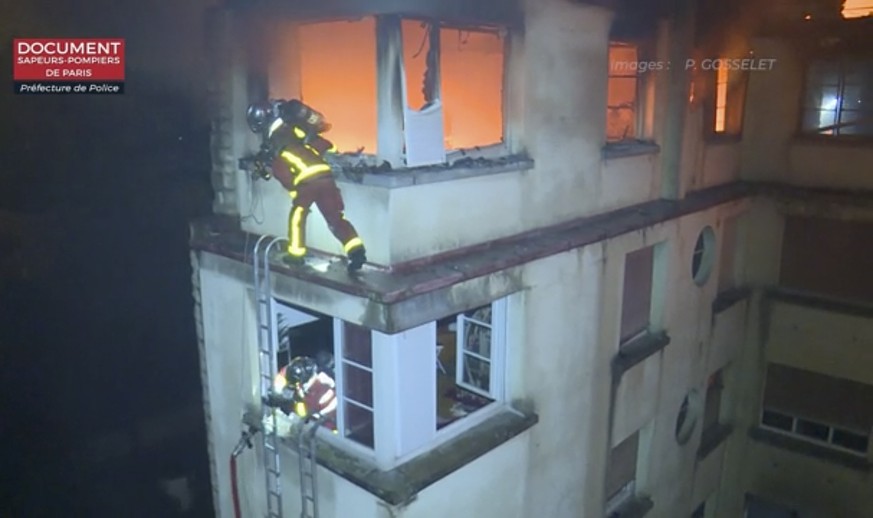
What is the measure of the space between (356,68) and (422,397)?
323 centimetres

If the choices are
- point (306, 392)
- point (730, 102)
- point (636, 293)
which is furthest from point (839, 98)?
point (306, 392)

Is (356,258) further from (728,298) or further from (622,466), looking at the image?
(728,298)

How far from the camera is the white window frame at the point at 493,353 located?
24.9ft

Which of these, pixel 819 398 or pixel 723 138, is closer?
pixel 723 138

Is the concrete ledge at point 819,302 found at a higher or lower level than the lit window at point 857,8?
lower

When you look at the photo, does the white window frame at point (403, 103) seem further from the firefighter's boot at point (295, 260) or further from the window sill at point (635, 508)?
the window sill at point (635, 508)

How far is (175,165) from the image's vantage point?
8.20 meters

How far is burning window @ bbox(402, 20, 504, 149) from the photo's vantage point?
6.99 m

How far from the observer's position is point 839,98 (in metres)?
11.9

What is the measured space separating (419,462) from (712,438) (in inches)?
315

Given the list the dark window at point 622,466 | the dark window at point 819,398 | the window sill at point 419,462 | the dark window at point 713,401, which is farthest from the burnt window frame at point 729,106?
the window sill at point 419,462

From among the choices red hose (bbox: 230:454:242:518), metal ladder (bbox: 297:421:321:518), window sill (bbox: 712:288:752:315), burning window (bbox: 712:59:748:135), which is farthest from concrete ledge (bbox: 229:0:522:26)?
window sill (bbox: 712:288:752:315)

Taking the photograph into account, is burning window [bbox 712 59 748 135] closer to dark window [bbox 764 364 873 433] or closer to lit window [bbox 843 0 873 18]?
lit window [bbox 843 0 873 18]

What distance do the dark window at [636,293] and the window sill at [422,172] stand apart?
10.3ft
